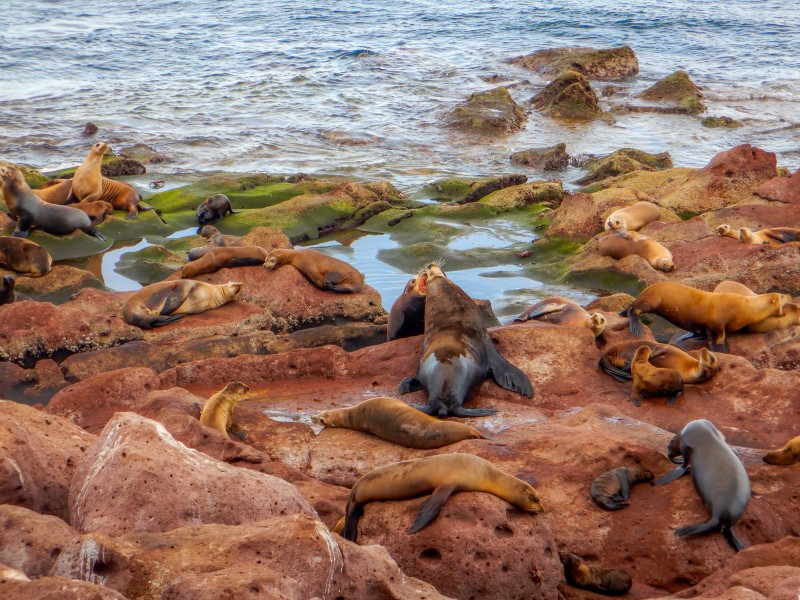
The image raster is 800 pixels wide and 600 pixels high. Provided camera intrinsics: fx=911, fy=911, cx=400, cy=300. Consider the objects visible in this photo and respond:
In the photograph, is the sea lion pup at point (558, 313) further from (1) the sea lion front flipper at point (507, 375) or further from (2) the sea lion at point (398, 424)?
(2) the sea lion at point (398, 424)

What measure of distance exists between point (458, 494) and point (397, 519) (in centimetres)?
36

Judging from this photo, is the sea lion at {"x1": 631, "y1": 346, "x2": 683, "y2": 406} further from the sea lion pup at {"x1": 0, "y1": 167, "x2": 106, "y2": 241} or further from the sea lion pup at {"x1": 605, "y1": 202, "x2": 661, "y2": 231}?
the sea lion pup at {"x1": 0, "y1": 167, "x2": 106, "y2": 241}

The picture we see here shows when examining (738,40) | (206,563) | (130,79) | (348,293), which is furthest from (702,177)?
(738,40)

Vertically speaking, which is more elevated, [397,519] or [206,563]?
[206,563]

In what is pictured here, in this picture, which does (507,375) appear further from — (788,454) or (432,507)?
(432,507)

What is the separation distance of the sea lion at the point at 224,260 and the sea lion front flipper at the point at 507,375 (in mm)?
4642

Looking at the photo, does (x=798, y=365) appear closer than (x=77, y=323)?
Yes

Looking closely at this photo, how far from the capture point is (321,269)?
440 inches

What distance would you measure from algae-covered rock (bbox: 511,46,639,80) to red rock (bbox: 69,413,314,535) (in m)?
28.0

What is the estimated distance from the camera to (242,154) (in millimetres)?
22016

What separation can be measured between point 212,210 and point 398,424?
379 inches

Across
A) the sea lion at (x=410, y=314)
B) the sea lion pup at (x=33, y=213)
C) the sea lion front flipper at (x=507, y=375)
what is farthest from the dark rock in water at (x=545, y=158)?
the sea lion front flipper at (x=507, y=375)

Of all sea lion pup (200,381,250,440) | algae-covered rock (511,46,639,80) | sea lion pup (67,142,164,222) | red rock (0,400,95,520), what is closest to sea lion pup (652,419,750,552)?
sea lion pup (200,381,250,440)

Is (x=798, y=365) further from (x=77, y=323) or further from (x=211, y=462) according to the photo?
(x=77, y=323)
